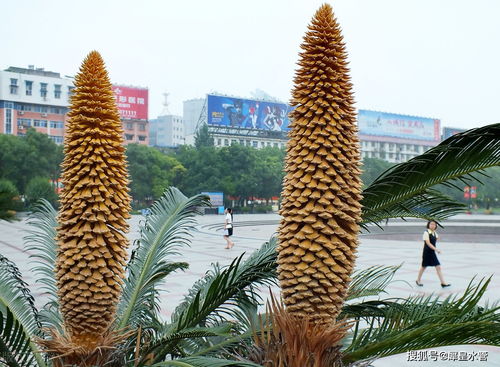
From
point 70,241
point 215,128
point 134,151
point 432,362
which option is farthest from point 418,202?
point 215,128

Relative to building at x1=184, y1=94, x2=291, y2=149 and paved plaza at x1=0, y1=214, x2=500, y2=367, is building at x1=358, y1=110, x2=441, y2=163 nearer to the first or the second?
building at x1=184, y1=94, x2=291, y2=149

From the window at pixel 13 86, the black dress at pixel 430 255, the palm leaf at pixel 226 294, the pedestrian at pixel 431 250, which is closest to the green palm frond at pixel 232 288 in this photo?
the palm leaf at pixel 226 294

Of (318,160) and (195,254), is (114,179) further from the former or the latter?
(195,254)

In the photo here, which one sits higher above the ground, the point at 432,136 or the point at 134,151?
the point at 432,136

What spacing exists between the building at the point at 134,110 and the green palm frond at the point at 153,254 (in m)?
75.0

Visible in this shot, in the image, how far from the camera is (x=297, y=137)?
9.20 feet

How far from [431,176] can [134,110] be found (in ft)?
269

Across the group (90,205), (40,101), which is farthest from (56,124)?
(90,205)

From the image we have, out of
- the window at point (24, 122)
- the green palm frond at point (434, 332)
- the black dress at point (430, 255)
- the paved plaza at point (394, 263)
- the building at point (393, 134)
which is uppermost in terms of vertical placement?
the building at point (393, 134)

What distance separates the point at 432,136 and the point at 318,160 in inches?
4247

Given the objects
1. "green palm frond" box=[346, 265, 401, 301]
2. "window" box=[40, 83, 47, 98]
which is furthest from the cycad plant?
"window" box=[40, 83, 47, 98]

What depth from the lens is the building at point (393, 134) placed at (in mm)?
95750

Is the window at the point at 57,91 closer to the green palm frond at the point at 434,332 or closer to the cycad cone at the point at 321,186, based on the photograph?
the cycad cone at the point at 321,186

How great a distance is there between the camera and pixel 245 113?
80562 mm
